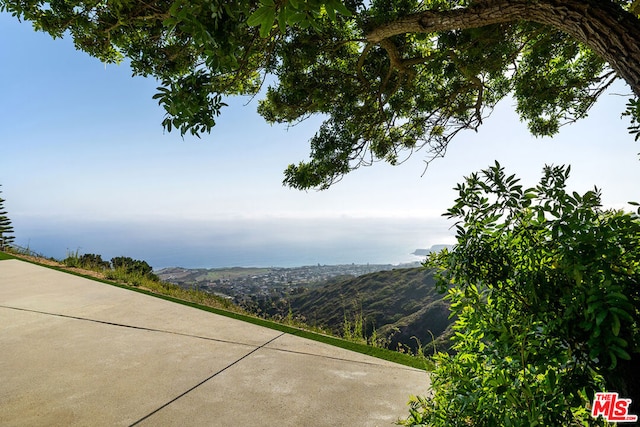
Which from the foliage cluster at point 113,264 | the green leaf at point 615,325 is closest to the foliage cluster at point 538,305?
the green leaf at point 615,325

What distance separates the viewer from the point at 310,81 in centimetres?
416

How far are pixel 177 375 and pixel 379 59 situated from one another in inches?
164

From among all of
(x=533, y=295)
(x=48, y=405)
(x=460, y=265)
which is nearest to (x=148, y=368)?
(x=48, y=405)

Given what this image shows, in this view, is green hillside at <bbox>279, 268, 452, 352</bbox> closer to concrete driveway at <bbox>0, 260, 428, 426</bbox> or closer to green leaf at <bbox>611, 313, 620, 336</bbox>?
concrete driveway at <bbox>0, 260, 428, 426</bbox>

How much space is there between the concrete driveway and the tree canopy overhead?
1775 mm

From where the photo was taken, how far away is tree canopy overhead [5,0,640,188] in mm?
1845

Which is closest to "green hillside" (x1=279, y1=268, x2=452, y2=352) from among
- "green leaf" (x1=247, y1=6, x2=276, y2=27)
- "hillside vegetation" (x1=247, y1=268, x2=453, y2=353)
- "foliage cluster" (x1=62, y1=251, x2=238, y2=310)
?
"hillside vegetation" (x1=247, y1=268, x2=453, y2=353)

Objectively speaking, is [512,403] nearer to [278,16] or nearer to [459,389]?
[459,389]

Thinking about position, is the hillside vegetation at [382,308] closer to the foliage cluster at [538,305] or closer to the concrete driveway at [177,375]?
the concrete driveway at [177,375]

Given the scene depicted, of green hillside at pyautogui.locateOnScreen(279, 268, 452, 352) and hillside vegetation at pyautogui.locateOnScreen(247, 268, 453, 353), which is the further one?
green hillside at pyautogui.locateOnScreen(279, 268, 452, 352)

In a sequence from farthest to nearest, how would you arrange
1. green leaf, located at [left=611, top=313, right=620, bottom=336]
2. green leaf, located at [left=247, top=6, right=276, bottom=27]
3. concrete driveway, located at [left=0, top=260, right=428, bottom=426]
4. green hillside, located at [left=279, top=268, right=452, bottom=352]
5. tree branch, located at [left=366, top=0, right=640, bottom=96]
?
1. green hillside, located at [left=279, top=268, right=452, bottom=352]
2. concrete driveway, located at [left=0, top=260, right=428, bottom=426]
3. tree branch, located at [left=366, top=0, right=640, bottom=96]
4. green leaf, located at [left=611, top=313, right=620, bottom=336]
5. green leaf, located at [left=247, top=6, right=276, bottom=27]

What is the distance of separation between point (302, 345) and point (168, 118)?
261 centimetres

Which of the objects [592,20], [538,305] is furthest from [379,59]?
[538,305]

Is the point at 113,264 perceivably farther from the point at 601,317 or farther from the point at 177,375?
the point at 601,317
